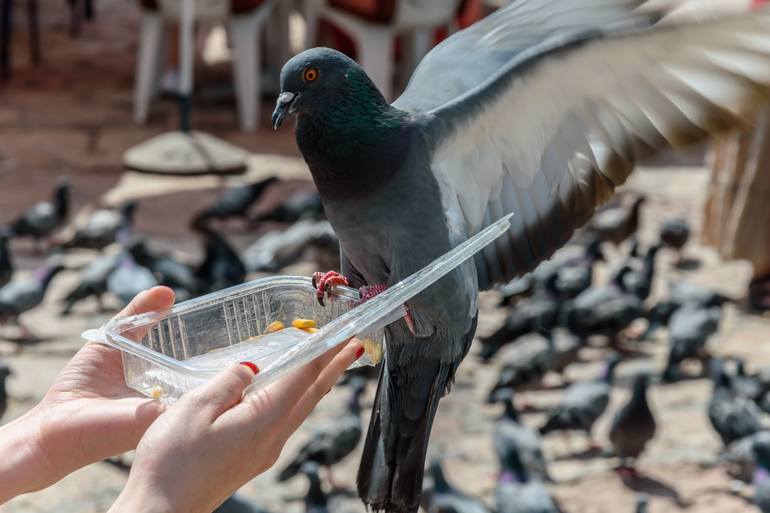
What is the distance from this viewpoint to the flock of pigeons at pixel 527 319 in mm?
5215

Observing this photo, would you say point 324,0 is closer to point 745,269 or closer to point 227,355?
point 745,269

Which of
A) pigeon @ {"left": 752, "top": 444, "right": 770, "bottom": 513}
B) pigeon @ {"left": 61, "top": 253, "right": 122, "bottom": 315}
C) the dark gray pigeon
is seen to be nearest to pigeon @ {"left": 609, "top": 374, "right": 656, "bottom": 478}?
pigeon @ {"left": 752, "top": 444, "right": 770, "bottom": 513}

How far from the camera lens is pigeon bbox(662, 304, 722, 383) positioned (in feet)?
21.3

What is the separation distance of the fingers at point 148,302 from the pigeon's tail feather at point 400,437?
543 millimetres

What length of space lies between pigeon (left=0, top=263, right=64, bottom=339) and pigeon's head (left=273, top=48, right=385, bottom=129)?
429cm

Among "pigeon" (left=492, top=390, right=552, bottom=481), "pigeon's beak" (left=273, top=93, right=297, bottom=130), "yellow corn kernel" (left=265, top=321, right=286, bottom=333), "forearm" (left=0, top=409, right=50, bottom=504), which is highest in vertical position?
"pigeon's beak" (left=273, top=93, right=297, bottom=130)

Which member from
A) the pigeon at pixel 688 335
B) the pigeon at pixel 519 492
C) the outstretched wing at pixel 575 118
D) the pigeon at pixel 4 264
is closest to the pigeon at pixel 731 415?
the pigeon at pixel 688 335

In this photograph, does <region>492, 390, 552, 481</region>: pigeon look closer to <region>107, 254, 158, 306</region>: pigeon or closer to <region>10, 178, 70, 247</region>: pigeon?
<region>107, 254, 158, 306</region>: pigeon

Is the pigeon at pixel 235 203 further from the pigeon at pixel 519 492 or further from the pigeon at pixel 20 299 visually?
the pigeon at pixel 519 492

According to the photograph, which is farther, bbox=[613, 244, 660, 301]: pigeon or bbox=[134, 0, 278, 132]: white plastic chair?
bbox=[134, 0, 278, 132]: white plastic chair

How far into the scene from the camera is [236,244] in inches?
331

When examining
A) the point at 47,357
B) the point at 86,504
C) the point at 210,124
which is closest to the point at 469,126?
the point at 86,504

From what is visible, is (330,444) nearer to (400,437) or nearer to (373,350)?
(400,437)

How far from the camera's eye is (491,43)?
2.68m
